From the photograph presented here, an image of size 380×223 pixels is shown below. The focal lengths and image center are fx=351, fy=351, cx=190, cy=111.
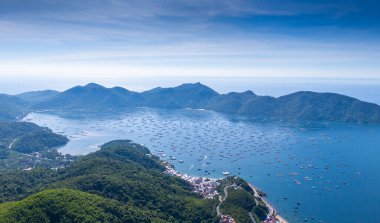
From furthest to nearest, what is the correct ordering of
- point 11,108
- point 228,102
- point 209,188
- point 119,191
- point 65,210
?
1. point 228,102
2. point 11,108
3. point 209,188
4. point 119,191
5. point 65,210

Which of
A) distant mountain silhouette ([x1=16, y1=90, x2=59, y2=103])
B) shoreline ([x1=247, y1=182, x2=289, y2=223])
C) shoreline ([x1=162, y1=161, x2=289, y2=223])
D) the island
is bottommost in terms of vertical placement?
shoreline ([x1=247, y1=182, x2=289, y2=223])

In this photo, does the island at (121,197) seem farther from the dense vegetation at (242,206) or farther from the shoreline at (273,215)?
the shoreline at (273,215)

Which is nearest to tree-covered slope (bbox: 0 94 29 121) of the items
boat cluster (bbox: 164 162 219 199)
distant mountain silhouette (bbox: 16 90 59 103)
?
distant mountain silhouette (bbox: 16 90 59 103)

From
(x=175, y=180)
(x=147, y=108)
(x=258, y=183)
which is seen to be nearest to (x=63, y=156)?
(x=175, y=180)

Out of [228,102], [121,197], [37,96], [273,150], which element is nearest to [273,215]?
[121,197]

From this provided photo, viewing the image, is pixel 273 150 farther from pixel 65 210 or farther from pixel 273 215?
pixel 65 210

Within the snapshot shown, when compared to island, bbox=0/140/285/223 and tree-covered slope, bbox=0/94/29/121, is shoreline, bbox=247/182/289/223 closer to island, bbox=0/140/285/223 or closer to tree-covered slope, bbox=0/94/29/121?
island, bbox=0/140/285/223

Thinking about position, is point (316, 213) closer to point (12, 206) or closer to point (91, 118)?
point (12, 206)
